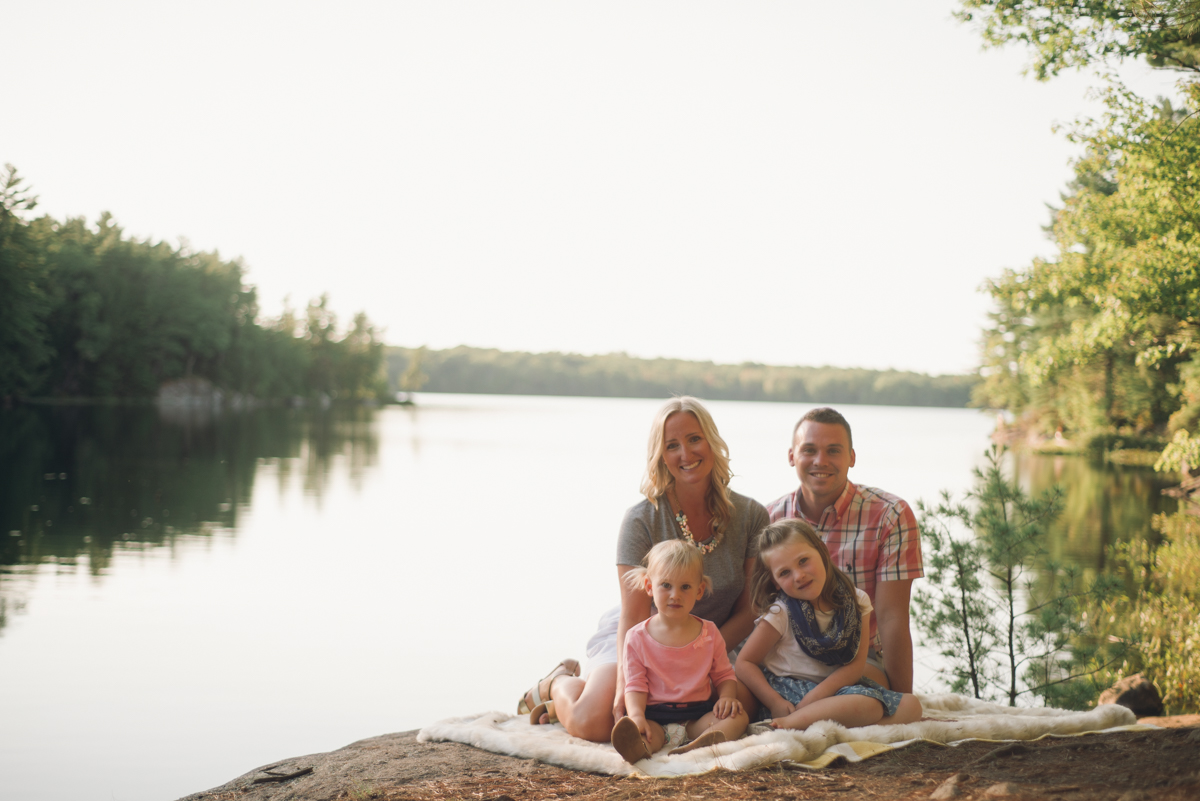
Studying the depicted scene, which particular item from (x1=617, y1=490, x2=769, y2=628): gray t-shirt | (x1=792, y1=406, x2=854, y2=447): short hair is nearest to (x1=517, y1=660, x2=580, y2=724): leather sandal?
(x1=617, y1=490, x2=769, y2=628): gray t-shirt

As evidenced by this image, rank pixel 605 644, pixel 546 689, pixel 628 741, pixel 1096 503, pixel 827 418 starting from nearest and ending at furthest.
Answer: pixel 628 741 → pixel 827 418 → pixel 605 644 → pixel 546 689 → pixel 1096 503

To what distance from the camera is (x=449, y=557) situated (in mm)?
14273

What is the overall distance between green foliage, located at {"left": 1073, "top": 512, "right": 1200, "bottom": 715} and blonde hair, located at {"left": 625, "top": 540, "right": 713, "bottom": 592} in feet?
11.7

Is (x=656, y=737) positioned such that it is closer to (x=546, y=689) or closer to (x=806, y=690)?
(x=806, y=690)

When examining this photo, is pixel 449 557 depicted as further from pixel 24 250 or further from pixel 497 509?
pixel 24 250

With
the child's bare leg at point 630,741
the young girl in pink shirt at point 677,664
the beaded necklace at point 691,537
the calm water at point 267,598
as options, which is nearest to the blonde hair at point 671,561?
the young girl in pink shirt at point 677,664

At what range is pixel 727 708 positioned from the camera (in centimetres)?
399

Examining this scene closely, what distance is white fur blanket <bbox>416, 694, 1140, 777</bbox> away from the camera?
373cm

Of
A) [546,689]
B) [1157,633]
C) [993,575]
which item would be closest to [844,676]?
[546,689]

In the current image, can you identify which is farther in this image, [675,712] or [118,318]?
[118,318]

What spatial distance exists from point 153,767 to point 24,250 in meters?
49.7

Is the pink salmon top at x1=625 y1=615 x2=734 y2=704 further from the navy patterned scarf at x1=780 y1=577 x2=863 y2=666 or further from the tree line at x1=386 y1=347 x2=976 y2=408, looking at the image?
the tree line at x1=386 y1=347 x2=976 y2=408

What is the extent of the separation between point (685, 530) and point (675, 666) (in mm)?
644

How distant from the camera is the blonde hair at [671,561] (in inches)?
157
